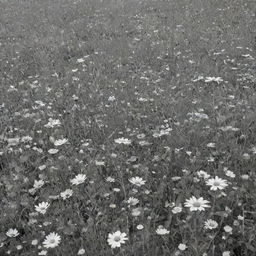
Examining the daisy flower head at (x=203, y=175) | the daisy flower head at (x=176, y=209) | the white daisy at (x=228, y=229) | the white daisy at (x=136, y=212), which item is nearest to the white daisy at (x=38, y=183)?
the white daisy at (x=136, y=212)

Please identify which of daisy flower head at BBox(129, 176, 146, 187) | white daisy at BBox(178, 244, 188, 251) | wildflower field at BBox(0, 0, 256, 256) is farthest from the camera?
daisy flower head at BBox(129, 176, 146, 187)

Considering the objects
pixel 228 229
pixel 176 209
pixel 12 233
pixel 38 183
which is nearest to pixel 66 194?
pixel 38 183

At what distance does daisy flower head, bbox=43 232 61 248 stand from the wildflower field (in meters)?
0.01

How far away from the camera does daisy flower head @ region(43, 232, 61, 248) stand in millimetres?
3388

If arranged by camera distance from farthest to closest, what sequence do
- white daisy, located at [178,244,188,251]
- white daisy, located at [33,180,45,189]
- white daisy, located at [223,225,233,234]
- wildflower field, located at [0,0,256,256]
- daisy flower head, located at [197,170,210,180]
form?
1. white daisy, located at [33,180,45,189]
2. daisy flower head, located at [197,170,210,180]
3. wildflower field, located at [0,0,256,256]
4. white daisy, located at [223,225,233,234]
5. white daisy, located at [178,244,188,251]

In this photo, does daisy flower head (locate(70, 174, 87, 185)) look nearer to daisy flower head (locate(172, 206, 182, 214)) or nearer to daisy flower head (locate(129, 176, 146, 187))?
daisy flower head (locate(129, 176, 146, 187))

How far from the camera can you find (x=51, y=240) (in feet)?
11.4

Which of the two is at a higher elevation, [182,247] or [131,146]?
[182,247]

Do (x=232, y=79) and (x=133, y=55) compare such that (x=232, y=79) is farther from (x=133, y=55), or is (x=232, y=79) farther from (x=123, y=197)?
(x=123, y=197)

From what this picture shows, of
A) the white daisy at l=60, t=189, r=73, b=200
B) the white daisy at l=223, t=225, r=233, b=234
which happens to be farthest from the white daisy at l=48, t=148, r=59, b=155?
the white daisy at l=223, t=225, r=233, b=234

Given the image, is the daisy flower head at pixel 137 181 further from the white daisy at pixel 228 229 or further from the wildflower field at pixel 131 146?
the white daisy at pixel 228 229

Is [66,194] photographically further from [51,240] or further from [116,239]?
[116,239]

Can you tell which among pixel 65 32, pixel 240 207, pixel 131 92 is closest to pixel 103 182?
pixel 240 207

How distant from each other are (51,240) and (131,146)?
5.89ft
